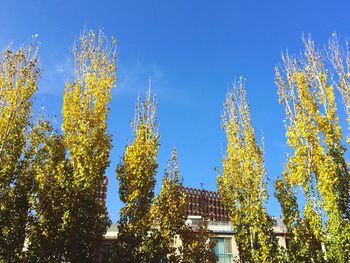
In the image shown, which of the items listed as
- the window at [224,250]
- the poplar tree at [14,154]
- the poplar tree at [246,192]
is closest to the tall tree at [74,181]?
the poplar tree at [14,154]

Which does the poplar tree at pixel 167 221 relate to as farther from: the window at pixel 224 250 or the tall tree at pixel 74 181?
the window at pixel 224 250

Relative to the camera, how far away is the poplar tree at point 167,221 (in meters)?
16.6

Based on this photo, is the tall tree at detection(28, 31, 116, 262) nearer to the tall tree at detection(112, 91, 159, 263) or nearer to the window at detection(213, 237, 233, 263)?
the tall tree at detection(112, 91, 159, 263)

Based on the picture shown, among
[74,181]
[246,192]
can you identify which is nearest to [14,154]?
[74,181]

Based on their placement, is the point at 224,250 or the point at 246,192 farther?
the point at 224,250

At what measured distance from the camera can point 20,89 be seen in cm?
1852

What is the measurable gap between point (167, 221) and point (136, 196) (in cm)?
206

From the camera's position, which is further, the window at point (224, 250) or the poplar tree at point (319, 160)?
the window at point (224, 250)

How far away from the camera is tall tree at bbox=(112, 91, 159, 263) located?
1598 centimetres

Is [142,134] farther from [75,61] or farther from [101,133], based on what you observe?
[75,61]

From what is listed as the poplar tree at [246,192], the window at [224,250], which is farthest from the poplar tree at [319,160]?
the window at [224,250]

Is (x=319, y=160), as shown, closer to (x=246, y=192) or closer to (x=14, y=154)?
(x=246, y=192)

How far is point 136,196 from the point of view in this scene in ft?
55.9

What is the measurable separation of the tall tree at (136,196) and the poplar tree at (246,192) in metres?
5.31
